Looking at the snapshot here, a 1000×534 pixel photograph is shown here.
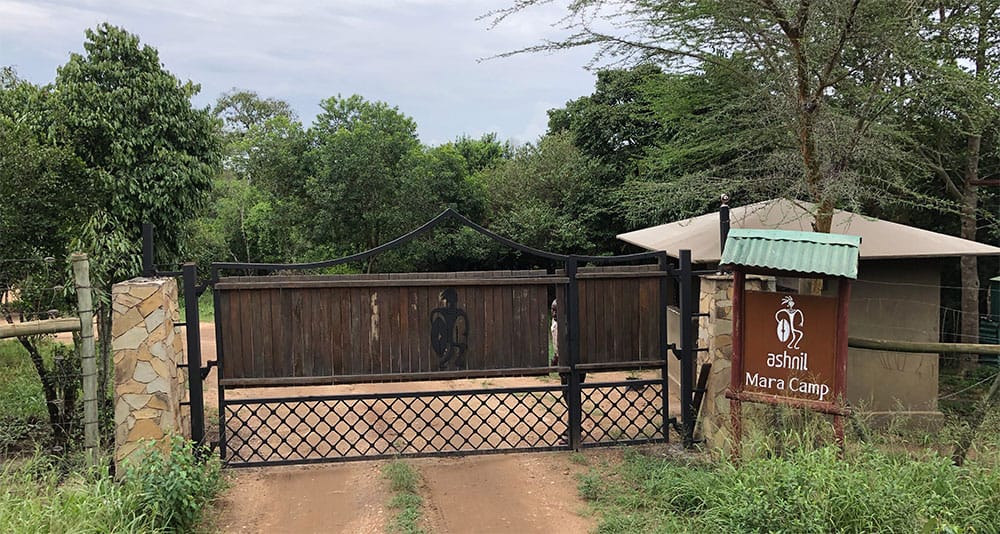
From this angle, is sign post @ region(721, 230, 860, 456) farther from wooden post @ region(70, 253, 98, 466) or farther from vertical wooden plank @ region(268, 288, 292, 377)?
wooden post @ region(70, 253, 98, 466)

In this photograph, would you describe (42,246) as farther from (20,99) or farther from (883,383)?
(883,383)

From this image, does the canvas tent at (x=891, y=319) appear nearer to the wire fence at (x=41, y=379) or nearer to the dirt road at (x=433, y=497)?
the dirt road at (x=433, y=497)

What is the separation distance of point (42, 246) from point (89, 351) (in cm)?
252

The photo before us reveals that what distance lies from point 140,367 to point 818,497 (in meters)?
4.39

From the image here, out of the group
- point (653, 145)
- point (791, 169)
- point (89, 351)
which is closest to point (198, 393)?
point (89, 351)

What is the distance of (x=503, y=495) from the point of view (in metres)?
4.69

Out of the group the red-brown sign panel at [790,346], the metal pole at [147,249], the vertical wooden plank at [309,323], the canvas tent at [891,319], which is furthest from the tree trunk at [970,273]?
the metal pole at [147,249]

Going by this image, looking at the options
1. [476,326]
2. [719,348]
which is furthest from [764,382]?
[476,326]

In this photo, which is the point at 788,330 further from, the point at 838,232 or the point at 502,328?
the point at 838,232

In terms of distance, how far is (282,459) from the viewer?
5.28 m

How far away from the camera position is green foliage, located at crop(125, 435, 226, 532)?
3842 mm

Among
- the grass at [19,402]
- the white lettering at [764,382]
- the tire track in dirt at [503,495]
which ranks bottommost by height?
the tire track in dirt at [503,495]

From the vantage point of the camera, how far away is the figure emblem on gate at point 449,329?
532 cm

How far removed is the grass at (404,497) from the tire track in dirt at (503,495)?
0.23ft
